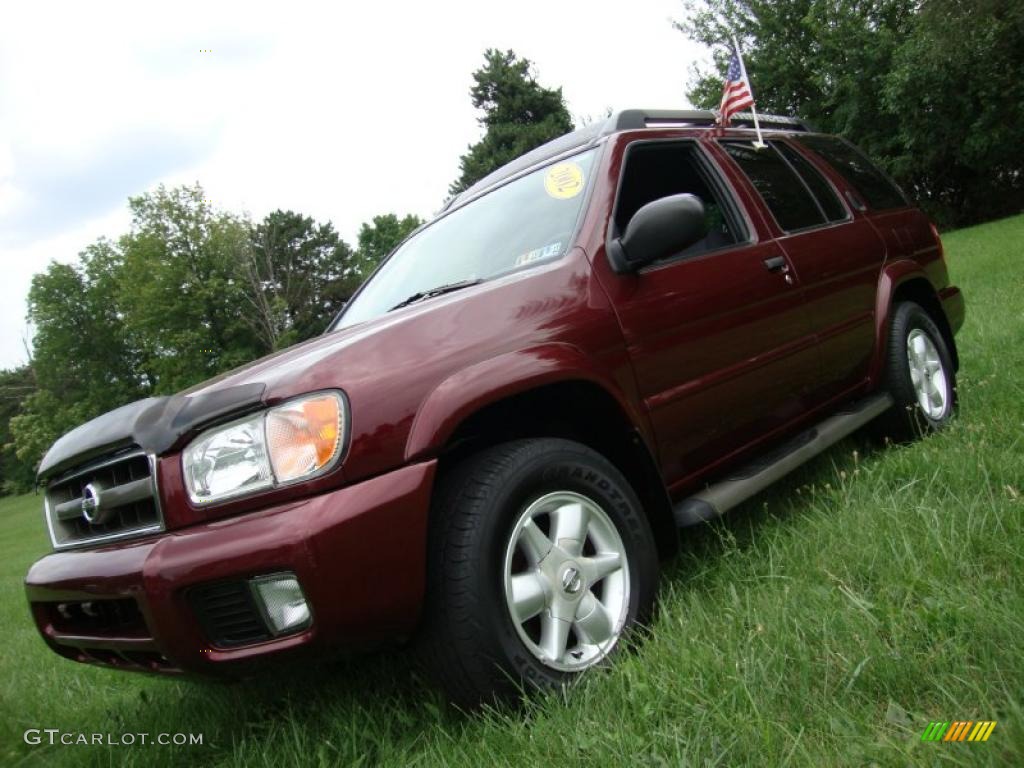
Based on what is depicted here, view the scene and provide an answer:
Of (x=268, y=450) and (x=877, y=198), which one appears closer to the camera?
(x=268, y=450)

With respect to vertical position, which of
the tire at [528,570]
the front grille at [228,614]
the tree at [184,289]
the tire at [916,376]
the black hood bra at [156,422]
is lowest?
the tire at [916,376]

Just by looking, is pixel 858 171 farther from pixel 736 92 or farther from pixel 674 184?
pixel 736 92

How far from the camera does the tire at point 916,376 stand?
3.74 m

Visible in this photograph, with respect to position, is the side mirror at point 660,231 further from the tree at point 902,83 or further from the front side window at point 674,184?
the tree at point 902,83

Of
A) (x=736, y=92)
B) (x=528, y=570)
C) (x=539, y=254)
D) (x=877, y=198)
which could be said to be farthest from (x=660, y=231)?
(x=736, y=92)

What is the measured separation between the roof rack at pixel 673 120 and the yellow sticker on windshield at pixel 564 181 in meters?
0.33

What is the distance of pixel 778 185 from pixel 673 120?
603 millimetres

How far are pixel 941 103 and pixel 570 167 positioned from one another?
32984 millimetres

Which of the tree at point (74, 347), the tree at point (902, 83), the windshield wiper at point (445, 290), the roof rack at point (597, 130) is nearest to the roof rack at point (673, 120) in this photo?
the roof rack at point (597, 130)

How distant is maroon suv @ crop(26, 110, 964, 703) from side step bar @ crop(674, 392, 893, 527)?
18 mm

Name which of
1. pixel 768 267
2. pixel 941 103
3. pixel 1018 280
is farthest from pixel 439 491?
pixel 941 103

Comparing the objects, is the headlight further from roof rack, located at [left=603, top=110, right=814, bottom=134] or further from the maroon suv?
roof rack, located at [left=603, top=110, right=814, bottom=134]

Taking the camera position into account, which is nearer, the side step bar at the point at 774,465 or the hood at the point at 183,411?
the hood at the point at 183,411

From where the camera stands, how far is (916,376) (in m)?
3.94
